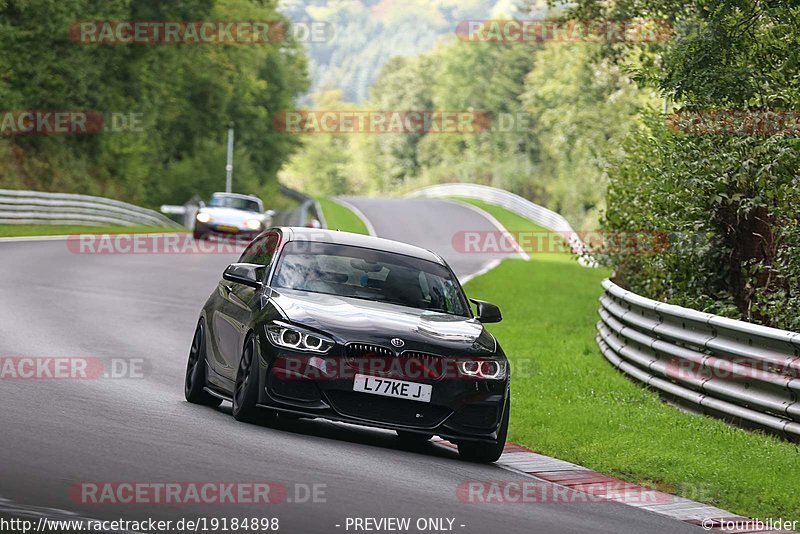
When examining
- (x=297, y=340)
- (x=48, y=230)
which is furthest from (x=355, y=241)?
(x=48, y=230)

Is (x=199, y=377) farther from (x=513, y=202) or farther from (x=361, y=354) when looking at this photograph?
(x=513, y=202)

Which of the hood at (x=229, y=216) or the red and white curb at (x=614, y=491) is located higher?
the red and white curb at (x=614, y=491)

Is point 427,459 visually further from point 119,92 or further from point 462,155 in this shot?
point 462,155

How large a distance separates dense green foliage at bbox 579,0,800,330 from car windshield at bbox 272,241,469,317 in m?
4.62

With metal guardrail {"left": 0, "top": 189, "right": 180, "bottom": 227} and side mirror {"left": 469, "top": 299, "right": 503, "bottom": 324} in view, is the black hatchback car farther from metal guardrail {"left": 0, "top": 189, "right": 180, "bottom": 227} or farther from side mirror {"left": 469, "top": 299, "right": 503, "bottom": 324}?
metal guardrail {"left": 0, "top": 189, "right": 180, "bottom": 227}

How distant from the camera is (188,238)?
140 feet

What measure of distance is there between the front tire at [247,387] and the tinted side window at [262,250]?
49.8 inches

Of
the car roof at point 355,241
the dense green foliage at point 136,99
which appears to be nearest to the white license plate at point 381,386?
the car roof at point 355,241

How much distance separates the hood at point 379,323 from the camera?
10.2 meters

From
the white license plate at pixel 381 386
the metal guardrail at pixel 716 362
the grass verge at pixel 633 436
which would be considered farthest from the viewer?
the metal guardrail at pixel 716 362

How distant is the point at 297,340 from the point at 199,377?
6.46 feet

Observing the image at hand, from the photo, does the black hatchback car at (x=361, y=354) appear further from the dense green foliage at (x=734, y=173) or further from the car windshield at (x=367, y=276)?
the dense green foliage at (x=734, y=173)

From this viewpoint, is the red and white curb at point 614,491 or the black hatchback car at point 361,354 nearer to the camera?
the red and white curb at point 614,491

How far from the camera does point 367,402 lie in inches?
398
